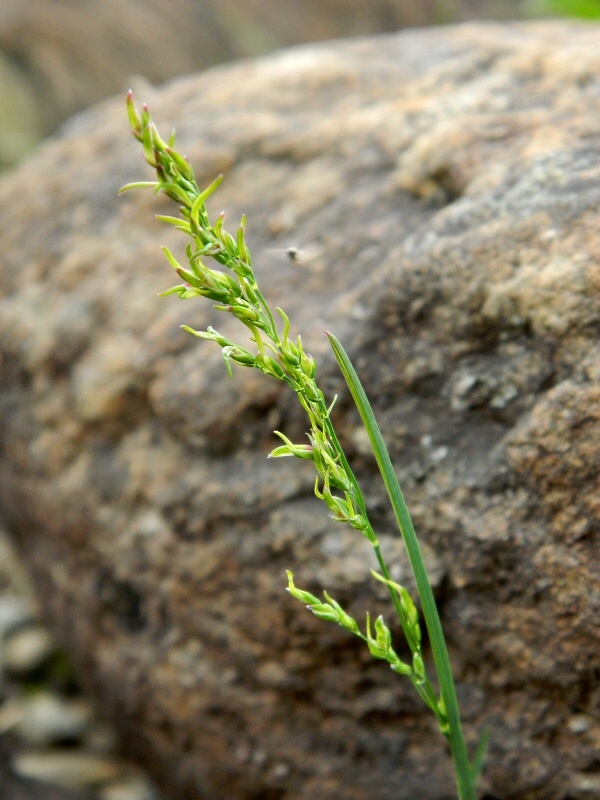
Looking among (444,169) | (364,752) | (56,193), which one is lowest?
(364,752)

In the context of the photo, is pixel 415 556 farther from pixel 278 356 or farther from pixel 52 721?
pixel 52 721

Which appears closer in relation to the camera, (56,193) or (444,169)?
(444,169)

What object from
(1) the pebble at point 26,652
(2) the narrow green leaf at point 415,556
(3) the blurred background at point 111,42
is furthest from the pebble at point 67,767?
(3) the blurred background at point 111,42

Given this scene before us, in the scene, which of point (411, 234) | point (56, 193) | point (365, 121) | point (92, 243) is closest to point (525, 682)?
point (411, 234)

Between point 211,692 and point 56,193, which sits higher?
point 56,193

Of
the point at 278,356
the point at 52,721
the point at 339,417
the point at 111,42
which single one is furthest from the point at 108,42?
the point at 278,356

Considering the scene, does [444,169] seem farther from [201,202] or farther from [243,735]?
[243,735]

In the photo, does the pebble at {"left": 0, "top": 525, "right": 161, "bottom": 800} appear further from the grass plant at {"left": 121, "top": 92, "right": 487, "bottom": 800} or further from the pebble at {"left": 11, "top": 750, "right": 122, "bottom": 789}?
the grass plant at {"left": 121, "top": 92, "right": 487, "bottom": 800}
